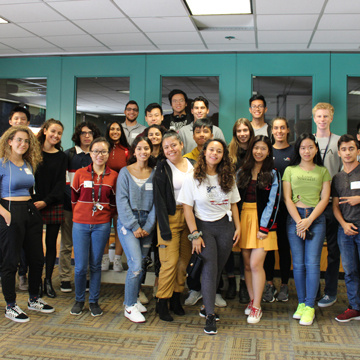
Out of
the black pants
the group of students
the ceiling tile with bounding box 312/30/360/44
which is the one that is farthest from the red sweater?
the ceiling tile with bounding box 312/30/360/44

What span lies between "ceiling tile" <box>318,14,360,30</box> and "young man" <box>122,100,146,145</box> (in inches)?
94.8

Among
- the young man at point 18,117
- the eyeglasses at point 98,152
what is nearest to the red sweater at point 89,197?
the eyeglasses at point 98,152

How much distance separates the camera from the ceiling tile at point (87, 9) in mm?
3867

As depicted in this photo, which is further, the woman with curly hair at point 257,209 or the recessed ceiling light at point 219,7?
the recessed ceiling light at point 219,7

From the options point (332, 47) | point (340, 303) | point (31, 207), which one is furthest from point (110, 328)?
point (332, 47)

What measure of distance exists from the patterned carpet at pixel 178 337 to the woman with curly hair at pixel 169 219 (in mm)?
302

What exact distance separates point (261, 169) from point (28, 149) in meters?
2.04

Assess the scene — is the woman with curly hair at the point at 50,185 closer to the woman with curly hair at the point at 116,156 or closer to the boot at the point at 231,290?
the woman with curly hair at the point at 116,156

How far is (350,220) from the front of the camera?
3047mm

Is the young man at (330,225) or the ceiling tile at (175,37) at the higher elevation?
the ceiling tile at (175,37)

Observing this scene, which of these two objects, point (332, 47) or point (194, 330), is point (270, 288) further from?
point (332, 47)

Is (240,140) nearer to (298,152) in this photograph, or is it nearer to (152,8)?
(298,152)

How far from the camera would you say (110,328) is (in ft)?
9.43

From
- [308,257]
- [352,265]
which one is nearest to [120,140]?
[308,257]
